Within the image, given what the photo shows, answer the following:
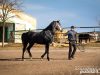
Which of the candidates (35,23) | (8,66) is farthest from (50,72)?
(35,23)

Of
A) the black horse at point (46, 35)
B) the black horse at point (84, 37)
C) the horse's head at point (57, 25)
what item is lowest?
the black horse at point (84, 37)

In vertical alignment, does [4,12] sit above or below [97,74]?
above

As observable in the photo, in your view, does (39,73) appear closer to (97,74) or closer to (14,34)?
(97,74)

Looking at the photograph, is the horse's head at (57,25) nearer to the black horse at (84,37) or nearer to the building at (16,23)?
the black horse at (84,37)

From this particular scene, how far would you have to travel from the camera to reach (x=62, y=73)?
1555cm

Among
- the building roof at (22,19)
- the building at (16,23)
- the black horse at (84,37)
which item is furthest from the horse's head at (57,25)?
the building roof at (22,19)

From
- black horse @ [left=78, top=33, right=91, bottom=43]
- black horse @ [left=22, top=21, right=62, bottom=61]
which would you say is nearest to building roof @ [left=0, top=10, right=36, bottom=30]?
black horse @ [left=78, top=33, right=91, bottom=43]

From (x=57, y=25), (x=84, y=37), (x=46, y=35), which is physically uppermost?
(x=57, y=25)

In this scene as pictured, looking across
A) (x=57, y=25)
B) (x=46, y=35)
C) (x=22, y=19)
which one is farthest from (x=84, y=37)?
(x=22, y=19)

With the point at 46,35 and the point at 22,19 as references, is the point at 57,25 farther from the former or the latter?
the point at 22,19

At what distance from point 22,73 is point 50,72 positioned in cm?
108

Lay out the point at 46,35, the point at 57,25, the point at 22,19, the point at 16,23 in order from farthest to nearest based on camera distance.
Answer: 1. the point at 22,19
2. the point at 16,23
3. the point at 57,25
4. the point at 46,35

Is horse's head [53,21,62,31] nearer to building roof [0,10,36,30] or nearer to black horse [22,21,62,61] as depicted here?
black horse [22,21,62,61]

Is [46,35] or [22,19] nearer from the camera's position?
[46,35]
